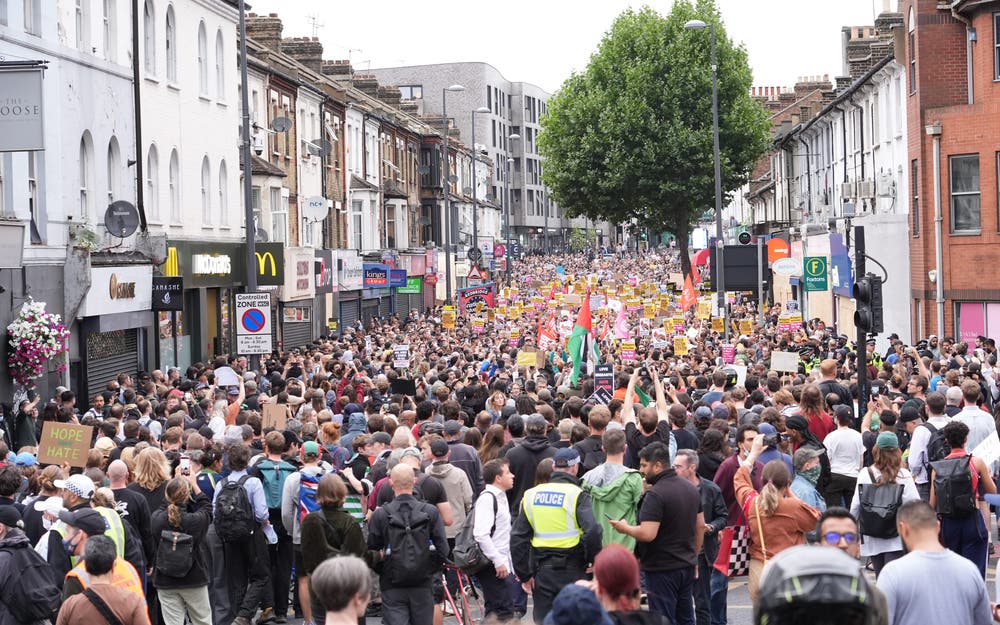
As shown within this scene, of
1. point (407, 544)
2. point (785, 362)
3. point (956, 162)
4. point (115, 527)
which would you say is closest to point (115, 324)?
point (785, 362)

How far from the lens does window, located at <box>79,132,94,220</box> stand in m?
26.1

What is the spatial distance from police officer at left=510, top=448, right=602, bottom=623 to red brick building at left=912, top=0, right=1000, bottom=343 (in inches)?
946

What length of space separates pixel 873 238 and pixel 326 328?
18339 mm

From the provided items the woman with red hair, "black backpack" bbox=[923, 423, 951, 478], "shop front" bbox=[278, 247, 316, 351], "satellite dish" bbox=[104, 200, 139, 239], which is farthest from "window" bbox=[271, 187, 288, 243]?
the woman with red hair

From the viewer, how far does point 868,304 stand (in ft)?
60.0

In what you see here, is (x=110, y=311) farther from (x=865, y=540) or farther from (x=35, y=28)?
(x=865, y=540)

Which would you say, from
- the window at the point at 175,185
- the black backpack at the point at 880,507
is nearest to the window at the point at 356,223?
the window at the point at 175,185

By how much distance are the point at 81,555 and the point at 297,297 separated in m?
32.4

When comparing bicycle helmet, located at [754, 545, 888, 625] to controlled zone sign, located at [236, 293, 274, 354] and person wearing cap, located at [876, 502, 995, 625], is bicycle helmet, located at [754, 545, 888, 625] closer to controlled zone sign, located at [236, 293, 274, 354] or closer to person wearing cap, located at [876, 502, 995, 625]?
person wearing cap, located at [876, 502, 995, 625]

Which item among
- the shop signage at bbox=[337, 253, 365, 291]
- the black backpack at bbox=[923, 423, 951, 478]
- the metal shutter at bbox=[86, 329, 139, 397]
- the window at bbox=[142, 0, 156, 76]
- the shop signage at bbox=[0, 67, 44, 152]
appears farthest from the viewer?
the shop signage at bbox=[337, 253, 365, 291]

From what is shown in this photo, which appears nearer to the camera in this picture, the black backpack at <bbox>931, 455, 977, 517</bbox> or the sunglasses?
the sunglasses

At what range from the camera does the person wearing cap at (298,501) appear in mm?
11469

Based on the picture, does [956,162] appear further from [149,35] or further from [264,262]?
[149,35]

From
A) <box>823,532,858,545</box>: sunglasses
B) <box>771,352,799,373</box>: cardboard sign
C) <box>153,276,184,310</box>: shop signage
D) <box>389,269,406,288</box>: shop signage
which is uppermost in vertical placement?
<box>389,269,406,288</box>: shop signage
